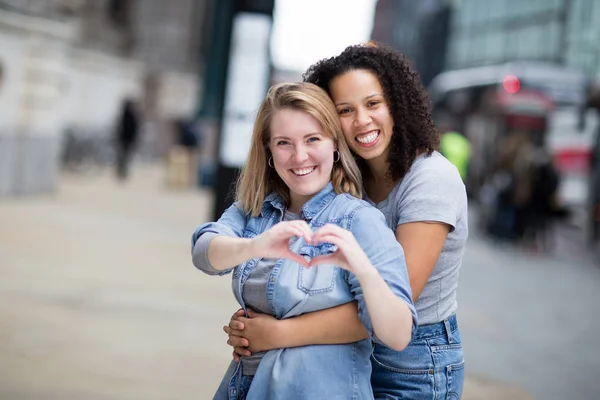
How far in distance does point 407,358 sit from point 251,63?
26.7ft

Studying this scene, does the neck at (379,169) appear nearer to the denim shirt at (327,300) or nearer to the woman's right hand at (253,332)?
the denim shirt at (327,300)

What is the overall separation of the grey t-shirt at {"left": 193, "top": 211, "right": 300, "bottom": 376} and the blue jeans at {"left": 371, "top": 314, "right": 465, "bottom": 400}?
0.42 metres

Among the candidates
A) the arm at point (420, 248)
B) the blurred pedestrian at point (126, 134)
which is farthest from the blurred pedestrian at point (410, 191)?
the blurred pedestrian at point (126, 134)

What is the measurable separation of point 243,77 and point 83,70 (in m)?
16.2

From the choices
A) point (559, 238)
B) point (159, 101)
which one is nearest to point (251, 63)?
point (559, 238)

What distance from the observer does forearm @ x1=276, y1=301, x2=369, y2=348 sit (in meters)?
2.18

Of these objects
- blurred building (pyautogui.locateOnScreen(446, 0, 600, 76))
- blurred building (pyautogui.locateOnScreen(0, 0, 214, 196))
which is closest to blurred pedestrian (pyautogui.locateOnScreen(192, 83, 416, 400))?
blurred building (pyautogui.locateOnScreen(0, 0, 214, 196))

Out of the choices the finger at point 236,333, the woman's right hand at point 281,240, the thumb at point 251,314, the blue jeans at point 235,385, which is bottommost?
the blue jeans at point 235,385

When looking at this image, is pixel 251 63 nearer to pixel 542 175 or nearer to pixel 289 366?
pixel 542 175

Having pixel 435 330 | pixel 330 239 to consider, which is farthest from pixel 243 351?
pixel 435 330

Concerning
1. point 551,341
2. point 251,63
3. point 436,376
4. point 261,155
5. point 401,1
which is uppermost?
point 401,1

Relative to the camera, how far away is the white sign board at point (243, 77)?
33.7 feet

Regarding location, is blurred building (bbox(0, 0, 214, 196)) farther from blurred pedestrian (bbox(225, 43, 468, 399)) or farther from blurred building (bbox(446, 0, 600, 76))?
blurred building (bbox(446, 0, 600, 76))

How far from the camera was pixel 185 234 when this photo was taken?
11.5m
